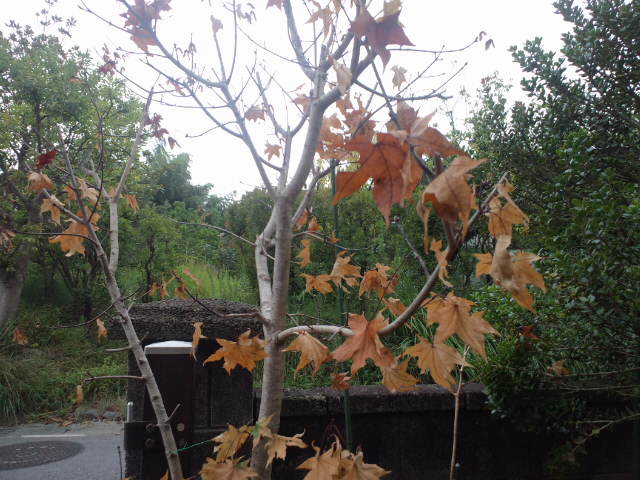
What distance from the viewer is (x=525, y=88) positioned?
2.88 meters

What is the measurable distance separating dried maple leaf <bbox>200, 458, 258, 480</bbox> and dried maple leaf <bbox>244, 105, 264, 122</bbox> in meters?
1.49

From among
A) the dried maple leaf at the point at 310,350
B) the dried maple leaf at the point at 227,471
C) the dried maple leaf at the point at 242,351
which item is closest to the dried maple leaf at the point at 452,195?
the dried maple leaf at the point at 310,350

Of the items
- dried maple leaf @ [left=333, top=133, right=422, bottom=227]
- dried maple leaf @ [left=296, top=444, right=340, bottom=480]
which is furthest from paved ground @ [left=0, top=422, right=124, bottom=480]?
dried maple leaf @ [left=333, top=133, right=422, bottom=227]

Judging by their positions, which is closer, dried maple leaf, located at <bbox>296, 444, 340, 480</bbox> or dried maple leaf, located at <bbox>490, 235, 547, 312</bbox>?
dried maple leaf, located at <bbox>490, 235, 547, 312</bbox>

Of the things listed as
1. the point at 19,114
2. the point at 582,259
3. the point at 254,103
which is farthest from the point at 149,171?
the point at 582,259

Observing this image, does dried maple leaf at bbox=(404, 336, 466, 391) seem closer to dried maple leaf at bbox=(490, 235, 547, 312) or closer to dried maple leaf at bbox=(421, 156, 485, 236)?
dried maple leaf at bbox=(490, 235, 547, 312)

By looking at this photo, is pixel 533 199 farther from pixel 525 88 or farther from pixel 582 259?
pixel 582 259

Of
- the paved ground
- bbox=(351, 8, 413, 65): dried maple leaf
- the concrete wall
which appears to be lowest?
the paved ground

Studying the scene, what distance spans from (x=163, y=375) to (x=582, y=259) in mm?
1748

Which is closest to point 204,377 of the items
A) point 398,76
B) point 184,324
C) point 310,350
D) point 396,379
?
point 184,324

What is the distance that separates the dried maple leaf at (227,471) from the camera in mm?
1299

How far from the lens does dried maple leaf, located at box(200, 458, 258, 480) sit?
1299 mm

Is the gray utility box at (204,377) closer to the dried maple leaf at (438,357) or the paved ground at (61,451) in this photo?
the dried maple leaf at (438,357)

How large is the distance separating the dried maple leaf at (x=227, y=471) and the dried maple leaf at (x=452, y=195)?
0.96m
